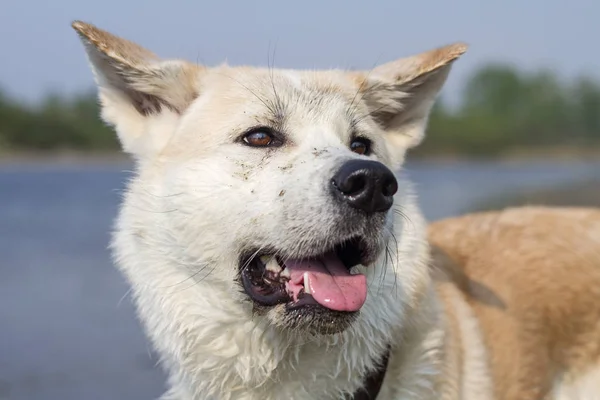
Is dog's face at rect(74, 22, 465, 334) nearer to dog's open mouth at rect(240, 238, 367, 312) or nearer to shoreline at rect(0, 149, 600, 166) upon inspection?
dog's open mouth at rect(240, 238, 367, 312)

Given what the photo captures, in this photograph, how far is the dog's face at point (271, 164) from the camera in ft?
10.1

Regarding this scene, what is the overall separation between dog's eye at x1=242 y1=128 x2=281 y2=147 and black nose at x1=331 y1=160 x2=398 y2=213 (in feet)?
1.79

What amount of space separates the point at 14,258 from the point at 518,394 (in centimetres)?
1059

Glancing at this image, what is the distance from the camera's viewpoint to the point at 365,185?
2.95 meters

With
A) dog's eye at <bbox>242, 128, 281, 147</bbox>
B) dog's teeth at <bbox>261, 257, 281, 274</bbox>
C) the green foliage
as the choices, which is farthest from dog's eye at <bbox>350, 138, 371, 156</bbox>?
the green foliage

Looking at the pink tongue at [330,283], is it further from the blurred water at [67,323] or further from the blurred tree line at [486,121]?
the blurred tree line at [486,121]

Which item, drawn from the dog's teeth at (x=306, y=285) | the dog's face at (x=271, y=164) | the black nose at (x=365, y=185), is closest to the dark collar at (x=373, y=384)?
the dog's face at (x=271, y=164)

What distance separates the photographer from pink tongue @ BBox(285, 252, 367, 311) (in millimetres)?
3064

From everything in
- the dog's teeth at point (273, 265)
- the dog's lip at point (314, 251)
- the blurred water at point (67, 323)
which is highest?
the dog's lip at point (314, 251)

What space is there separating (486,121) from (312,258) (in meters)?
77.1

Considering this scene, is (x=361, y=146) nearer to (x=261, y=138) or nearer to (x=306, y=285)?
(x=261, y=138)

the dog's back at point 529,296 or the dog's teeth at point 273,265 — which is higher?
the dog's teeth at point 273,265

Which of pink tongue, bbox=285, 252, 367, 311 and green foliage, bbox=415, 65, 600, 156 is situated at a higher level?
pink tongue, bbox=285, 252, 367, 311

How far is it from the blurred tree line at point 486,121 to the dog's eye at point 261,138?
4745cm
